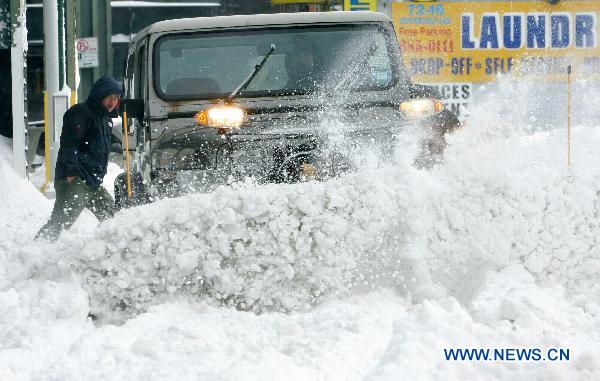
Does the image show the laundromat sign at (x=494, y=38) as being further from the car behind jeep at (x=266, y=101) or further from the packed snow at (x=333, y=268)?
the packed snow at (x=333, y=268)

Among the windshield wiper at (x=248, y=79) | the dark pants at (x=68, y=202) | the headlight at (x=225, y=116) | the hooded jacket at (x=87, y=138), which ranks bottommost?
the dark pants at (x=68, y=202)

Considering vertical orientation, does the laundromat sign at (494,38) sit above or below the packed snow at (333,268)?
above

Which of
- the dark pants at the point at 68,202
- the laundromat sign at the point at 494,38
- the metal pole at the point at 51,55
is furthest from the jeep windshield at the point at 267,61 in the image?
the laundromat sign at the point at 494,38

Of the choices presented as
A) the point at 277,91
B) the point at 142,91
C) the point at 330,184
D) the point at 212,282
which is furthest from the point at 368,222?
the point at 142,91

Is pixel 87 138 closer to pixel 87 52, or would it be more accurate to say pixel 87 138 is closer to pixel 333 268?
pixel 333 268

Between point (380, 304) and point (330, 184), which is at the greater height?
point (330, 184)

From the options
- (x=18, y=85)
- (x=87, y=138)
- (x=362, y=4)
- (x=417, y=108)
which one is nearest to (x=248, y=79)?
(x=417, y=108)

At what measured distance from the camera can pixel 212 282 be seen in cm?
542

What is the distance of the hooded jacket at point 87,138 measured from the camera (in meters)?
7.57

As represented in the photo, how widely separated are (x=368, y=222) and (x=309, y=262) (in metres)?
0.42

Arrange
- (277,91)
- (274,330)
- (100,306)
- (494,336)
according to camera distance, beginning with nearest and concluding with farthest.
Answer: (494,336) < (274,330) < (100,306) < (277,91)

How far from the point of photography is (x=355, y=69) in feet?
22.6

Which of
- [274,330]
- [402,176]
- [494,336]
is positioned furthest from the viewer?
[402,176]

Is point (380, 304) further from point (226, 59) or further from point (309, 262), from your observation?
point (226, 59)
